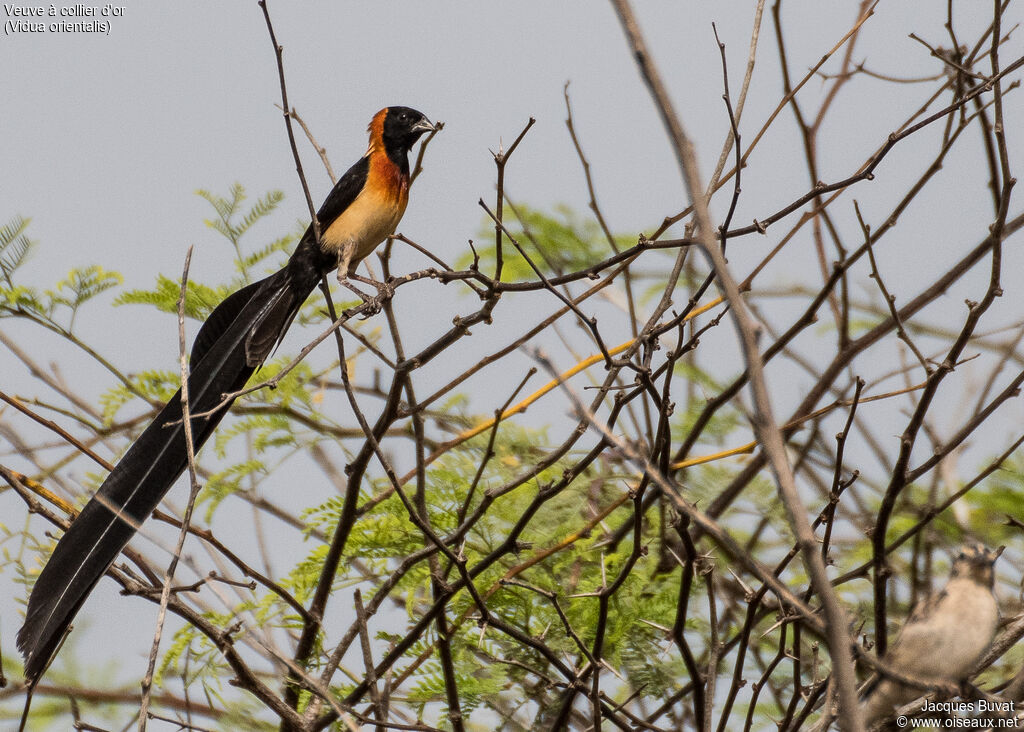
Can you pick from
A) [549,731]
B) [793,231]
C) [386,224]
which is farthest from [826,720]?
[386,224]

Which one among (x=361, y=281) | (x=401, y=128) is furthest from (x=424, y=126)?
(x=361, y=281)

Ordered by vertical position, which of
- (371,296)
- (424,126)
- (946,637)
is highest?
(424,126)

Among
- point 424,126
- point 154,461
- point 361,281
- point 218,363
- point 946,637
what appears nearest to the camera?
point 946,637

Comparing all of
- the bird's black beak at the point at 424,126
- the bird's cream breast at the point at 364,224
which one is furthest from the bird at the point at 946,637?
the bird's black beak at the point at 424,126

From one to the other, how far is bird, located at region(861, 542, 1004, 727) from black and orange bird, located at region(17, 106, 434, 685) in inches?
37.2

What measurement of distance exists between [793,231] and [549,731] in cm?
91

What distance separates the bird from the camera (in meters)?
1.30

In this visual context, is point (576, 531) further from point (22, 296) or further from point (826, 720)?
point (22, 296)

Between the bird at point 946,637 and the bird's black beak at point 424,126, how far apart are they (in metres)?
1.26

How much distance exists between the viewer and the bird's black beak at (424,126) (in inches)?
81.6

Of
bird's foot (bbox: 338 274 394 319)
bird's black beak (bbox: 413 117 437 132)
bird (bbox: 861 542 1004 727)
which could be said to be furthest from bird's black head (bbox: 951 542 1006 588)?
bird's black beak (bbox: 413 117 437 132)

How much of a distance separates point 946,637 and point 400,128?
1.42 m

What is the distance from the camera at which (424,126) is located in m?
2.08

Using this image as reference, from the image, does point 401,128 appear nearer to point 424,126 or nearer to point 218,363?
point 424,126
